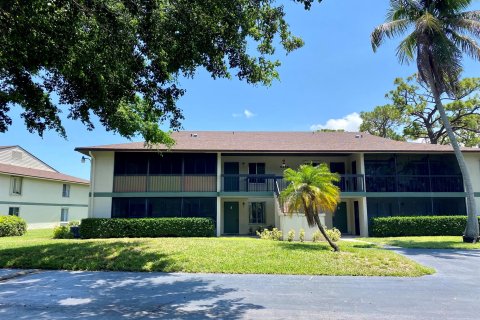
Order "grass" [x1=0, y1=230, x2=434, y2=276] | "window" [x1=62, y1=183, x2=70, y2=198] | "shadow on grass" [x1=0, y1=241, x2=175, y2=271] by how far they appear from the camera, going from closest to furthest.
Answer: "grass" [x1=0, y1=230, x2=434, y2=276], "shadow on grass" [x1=0, y1=241, x2=175, y2=271], "window" [x1=62, y1=183, x2=70, y2=198]

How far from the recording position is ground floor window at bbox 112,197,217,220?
798 inches

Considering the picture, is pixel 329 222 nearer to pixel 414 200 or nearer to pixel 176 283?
pixel 414 200

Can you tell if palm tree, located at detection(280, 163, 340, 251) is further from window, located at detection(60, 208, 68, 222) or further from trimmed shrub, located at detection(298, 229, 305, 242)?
window, located at detection(60, 208, 68, 222)

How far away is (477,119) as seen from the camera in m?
34.7

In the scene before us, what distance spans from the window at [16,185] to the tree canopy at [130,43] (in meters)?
20.7

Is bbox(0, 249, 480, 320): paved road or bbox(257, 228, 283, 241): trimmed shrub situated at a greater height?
bbox(257, 228, 283, 241): trimmed shrub

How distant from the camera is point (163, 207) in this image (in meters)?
20.5

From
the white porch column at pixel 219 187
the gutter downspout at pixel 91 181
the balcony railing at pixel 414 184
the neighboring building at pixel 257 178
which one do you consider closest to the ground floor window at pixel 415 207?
the neighboring building at pixel 257 178

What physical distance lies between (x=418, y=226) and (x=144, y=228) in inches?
590

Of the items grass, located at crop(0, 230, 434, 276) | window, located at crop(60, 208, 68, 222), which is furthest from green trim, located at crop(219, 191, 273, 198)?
Answer: window, located at crop(60, 208, 68, 222)

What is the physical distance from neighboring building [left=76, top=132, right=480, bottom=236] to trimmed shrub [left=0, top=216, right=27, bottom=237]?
511 centimetres

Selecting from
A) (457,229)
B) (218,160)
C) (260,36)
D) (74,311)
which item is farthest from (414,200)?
(74,311)

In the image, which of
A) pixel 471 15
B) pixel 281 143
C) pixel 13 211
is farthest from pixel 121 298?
pixel 13 211

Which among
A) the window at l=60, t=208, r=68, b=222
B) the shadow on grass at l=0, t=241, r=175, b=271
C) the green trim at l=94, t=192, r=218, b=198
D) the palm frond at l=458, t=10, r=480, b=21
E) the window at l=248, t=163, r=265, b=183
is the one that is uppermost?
the palm frond at l=458, t=10, r=480, b=21
